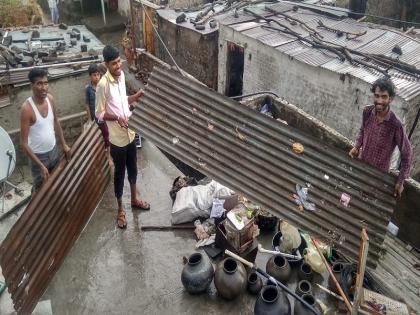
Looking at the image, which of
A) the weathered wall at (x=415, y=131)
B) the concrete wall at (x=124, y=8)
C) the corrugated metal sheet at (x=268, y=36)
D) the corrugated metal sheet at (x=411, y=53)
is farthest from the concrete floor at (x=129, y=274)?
the concrete wall at (x=124, y=8)

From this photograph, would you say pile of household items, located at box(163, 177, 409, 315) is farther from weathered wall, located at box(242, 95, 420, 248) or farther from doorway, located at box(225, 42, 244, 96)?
doorway, located at box(225, 42, 244, 96)

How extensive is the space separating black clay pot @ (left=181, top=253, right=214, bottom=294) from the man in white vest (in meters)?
2.14

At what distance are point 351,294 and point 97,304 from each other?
3.09 metres

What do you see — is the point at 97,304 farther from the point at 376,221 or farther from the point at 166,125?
the point at 376,221

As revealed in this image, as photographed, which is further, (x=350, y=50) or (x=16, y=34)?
(x=16, y=34)

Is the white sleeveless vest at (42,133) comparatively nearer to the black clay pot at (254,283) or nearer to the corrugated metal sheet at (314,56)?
the black clay pot at (254,283)

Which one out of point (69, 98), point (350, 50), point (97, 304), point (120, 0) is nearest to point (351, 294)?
point (97, 304)

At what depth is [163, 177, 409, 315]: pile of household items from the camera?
4.67 m

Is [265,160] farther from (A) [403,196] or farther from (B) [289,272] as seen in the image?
(A) [403,196]

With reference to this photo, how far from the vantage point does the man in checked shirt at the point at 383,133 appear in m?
4.70

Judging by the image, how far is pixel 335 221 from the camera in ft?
14.3

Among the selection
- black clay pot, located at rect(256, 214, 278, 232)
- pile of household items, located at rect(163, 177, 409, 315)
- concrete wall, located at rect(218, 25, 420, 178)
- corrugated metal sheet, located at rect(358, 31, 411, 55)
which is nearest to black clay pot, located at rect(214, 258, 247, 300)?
pile of household items, located at rect(163, 177, 409, 315)

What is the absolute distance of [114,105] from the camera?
527cm

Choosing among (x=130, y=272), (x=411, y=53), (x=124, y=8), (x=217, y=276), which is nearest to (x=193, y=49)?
(x=411, y=53)
